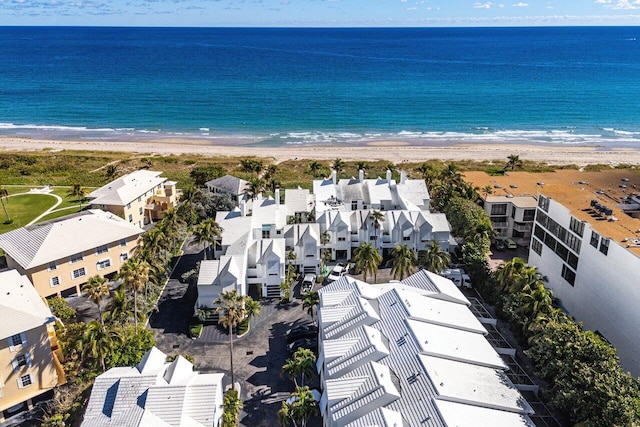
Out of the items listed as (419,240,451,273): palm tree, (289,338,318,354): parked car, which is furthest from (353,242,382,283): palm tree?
(289,338,318,354): parked car

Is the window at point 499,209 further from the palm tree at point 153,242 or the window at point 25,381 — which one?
the window at point 25,381

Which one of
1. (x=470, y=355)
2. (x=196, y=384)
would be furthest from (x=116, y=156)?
(x=470, y=355)

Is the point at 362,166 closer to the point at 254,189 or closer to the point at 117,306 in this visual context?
the point at 254,189

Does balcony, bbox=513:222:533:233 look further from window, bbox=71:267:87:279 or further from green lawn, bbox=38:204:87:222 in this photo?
green lawn, bbox=38:204:87:222

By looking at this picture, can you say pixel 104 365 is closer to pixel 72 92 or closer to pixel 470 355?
pixel 470 355

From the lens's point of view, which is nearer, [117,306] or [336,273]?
[117,306]

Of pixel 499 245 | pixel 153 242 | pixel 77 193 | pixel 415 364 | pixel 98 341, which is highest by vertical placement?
pixel 77 193

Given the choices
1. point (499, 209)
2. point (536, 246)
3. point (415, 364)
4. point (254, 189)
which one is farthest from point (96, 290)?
point (499, 209)
